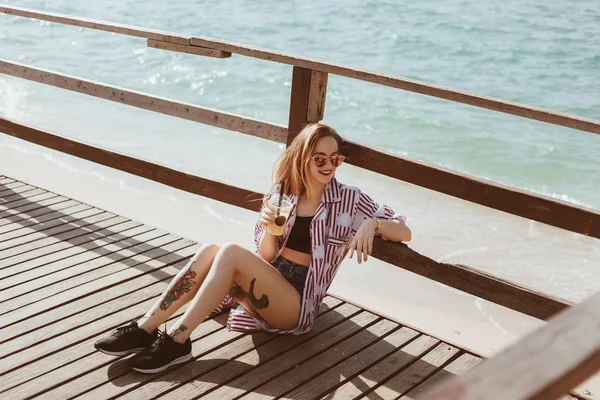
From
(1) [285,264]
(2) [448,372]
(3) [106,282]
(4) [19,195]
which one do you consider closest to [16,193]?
(4) [19,195]

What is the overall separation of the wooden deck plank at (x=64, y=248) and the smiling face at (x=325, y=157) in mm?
1582

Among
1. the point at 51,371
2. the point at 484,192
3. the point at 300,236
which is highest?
the point at 484,192

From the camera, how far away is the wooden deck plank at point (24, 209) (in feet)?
14.4

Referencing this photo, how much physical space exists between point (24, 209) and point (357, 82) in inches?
394

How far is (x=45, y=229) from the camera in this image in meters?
4.27

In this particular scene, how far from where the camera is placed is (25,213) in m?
4.48

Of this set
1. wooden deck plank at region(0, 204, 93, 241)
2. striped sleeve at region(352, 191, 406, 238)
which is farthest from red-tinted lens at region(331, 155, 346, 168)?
wooden deck plank at region(0, 204, 93, 241)

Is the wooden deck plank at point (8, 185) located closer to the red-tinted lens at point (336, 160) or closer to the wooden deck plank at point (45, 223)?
the wooden deck plank at point (45, 223)

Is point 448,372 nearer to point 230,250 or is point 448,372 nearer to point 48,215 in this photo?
point 230,250

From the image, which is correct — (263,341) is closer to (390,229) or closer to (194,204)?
(390,229)

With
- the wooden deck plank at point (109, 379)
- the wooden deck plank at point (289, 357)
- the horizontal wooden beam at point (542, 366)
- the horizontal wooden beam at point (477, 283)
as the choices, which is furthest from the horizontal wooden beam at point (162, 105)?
the horizontal wooden beam at point (542, 366)

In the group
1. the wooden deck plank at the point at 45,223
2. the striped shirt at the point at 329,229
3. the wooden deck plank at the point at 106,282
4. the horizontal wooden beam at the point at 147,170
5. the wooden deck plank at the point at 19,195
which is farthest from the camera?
the wooden deck plank at the point at 19,195

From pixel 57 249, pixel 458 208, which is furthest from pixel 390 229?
pixel 458 208

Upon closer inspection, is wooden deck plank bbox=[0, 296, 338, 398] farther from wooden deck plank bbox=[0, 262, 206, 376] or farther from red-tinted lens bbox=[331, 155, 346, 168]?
red-tinted lens bbox=[331, 155, 346, 168]
